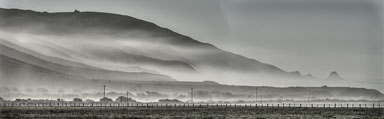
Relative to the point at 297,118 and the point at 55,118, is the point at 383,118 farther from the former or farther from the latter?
the point at 55,118

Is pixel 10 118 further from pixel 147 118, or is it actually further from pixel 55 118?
pixel 147 118

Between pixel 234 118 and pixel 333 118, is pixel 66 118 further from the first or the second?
pixel 333 118

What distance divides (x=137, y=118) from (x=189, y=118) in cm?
1157

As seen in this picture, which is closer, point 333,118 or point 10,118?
point 10,118

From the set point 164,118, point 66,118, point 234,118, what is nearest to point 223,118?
point 234,118

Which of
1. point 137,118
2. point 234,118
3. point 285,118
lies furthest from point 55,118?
point 285,118

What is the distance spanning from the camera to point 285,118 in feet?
450

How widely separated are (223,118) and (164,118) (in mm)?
13149

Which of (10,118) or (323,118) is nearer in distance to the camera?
(10,118)

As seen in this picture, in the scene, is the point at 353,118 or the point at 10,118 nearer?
the point at 10,118

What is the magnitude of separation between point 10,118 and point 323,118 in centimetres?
7009

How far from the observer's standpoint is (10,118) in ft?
424

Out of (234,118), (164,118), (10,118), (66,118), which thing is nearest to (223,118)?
(234,118)

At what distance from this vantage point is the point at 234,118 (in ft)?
445
